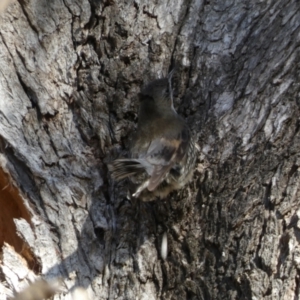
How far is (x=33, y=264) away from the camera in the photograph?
373 cm

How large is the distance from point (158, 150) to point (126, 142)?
332mm

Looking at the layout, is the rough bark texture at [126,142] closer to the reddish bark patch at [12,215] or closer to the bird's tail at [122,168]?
the reddish bark patch at [12,215]

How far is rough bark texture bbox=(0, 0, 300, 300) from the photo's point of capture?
345 centimetres

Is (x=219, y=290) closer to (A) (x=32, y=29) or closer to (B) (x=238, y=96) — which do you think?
(B) (x=238, y=96)

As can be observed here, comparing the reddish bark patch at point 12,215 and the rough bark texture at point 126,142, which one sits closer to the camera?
the rough bark texture at point 126,142

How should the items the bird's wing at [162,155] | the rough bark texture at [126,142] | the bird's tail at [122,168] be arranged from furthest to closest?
1. the bird's wing at [162,155]
2. the bird's tail at [122,168]
3. the rough bark texture at [126,142]

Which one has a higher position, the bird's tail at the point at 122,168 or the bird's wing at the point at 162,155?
the bird's wing at the point at 162,155

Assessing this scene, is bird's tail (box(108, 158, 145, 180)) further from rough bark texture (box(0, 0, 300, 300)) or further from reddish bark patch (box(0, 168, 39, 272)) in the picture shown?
reddish bark patch (box(0, 168, 39, 272))

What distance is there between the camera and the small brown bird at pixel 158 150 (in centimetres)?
376

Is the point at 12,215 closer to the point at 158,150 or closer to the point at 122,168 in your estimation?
the point at 122,168

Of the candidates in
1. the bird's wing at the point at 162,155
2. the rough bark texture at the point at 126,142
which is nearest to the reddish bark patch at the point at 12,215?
Result: the rough bark texture at the point at 126,142

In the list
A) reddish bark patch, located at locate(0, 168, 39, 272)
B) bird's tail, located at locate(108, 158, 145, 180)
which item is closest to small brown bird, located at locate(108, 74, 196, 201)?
bird's tail, located at locate(108, 158, 145, 180)

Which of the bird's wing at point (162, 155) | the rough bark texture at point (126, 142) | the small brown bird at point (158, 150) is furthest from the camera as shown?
the bird's wing at point (162, 155)

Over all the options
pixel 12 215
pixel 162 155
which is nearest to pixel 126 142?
pixel 162 155
